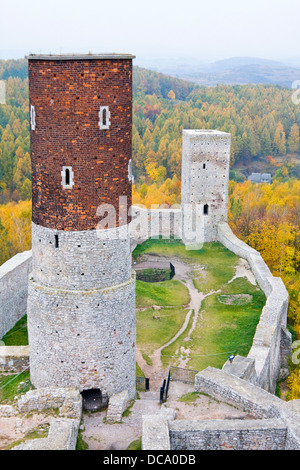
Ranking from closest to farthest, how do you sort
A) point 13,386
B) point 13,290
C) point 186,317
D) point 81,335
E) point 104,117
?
point 104,117 < point 81,335 < point 13,386 < point 13,290 < point 186,317

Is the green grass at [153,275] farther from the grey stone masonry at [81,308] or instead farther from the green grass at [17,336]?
Result: the grey stone masonry at [81,308]

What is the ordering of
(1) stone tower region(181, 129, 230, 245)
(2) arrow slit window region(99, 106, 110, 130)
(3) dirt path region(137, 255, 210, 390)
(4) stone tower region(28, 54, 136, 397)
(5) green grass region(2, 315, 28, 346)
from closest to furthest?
(4) stone tower region(28, 54, 136, 397)
(2) arrow slit window region(99, 106, 110, 130)
(3) dirt path region(137, 255, 210, 390)
(5) green grass region(2, 315, 28, 346)
(1) stone tower region(181, 129, 230, 245)

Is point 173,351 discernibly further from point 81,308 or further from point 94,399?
point 81,308

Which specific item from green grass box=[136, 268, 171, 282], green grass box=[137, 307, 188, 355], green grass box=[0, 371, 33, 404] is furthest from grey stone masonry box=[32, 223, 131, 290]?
green grass box=[136, 268, 171, 282]

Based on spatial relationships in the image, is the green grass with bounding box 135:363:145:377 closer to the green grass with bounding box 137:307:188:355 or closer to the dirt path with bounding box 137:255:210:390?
the dirt path with bounding box 137:255:210:390

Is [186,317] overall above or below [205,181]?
below

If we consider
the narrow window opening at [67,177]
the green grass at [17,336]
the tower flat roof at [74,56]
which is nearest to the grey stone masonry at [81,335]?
the narrow window opening at [67,177]

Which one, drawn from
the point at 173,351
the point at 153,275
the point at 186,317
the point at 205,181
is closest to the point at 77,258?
the point at 173,351
